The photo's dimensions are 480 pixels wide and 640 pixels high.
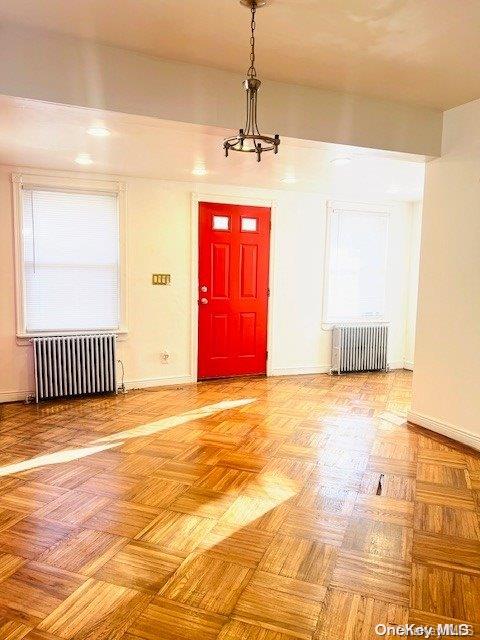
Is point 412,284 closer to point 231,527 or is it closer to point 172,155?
point 172,155

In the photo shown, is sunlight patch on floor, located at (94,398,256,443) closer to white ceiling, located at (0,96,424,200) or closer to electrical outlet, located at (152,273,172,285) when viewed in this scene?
electrical outlet, located at (152,273,172,285)

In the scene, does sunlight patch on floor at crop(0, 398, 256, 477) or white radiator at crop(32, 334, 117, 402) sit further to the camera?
white radiator at crop(32, 334, 117, 402)

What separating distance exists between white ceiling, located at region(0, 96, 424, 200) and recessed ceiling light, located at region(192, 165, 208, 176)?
0.05 meters

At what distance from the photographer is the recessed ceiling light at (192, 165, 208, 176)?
4.51 meters

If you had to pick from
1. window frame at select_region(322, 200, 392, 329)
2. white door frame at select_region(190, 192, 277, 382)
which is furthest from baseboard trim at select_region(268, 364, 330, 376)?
white door frame at select_region(190, 192, 277, 382)

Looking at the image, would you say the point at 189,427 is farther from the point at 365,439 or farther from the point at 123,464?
the point at 365,439

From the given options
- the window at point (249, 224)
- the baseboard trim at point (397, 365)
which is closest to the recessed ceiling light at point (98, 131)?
the window at point (249, 224)

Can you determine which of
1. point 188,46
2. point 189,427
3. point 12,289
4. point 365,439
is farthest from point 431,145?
point 12,289

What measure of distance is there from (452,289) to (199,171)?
8.58 feet

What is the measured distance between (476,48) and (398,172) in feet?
6.69

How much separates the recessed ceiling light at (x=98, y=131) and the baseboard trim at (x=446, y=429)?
3.33 m

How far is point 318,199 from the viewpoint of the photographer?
5.96 metres

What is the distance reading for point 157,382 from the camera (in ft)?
17.4

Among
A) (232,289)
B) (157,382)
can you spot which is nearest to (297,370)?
(232,289)
